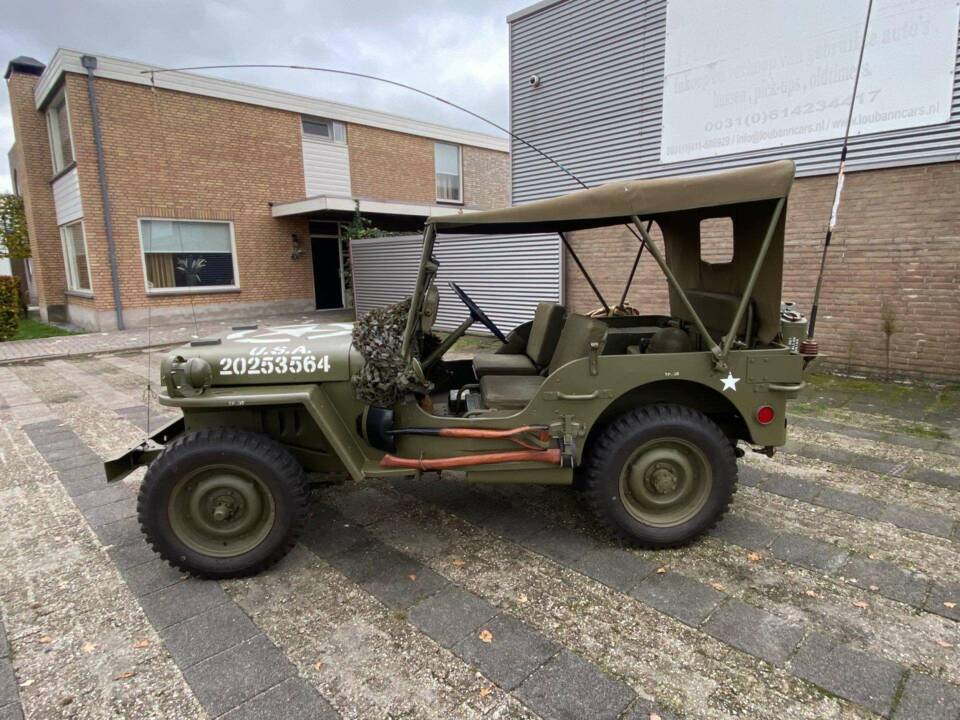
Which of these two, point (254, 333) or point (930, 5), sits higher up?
point (930, 5)

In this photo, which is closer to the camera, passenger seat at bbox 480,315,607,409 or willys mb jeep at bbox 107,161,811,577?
willys mb jeep at bbox 107,161,811,577

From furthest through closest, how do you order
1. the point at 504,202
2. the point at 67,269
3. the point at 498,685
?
1. the point at 504,202
2. the point at 67,269
3. the point at 498,685

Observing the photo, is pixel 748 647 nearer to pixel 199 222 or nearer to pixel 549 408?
pixel 549 408

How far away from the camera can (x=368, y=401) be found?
2996 mm

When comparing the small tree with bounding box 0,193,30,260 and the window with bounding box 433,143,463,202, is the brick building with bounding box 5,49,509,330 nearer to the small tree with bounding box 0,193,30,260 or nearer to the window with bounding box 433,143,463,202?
the window with bounding box 433,143,463,202

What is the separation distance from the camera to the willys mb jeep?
9.32ft

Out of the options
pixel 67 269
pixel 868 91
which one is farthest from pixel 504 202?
pixel 868 91

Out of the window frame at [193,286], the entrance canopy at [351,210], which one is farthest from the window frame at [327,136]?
the window frame at [193,286]

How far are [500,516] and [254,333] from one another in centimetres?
192

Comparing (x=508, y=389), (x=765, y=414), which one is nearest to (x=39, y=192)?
(x=508, y=389)

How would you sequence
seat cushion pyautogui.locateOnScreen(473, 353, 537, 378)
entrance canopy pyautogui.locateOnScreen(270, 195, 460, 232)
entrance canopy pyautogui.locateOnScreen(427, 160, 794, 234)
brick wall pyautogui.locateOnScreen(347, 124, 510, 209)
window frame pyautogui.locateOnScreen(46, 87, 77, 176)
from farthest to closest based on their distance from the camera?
brick wall pyautogui.locateOnScreen(347, 124, 510, 209) < entrance canopy pyautogui.locateOnScreen(270, 195, 460, 232) < window frame pyautogui.locateOnScreen(46, 87, 77, 176) < seat cushion pyautogui.locateOnScreen(473, 353, 537, 378) < entrance canopy pyautogui.locateOnScreen(427, 160, 794, 234)

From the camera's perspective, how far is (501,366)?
4070mm

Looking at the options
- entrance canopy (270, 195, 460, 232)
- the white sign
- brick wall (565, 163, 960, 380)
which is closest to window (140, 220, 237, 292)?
entrance canopy (270, 195, 460, 232)

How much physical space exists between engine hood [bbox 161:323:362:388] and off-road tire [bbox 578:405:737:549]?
4.67 ft
